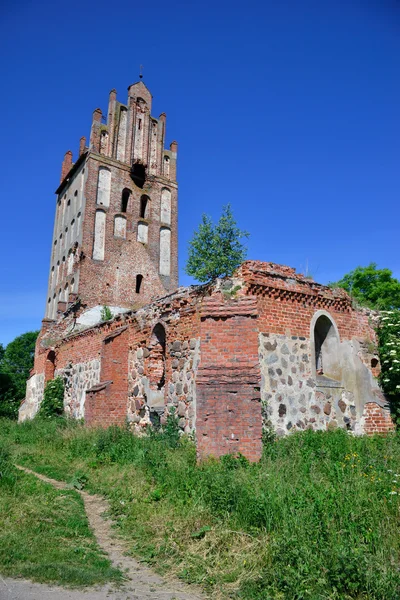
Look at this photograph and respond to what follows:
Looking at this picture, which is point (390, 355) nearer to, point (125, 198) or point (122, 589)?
point (122, 589)

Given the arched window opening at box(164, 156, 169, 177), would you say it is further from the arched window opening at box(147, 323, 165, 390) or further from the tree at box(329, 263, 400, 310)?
the arched window opening at box(147, 323, 165, 390)

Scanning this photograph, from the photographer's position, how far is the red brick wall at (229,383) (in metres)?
7.62

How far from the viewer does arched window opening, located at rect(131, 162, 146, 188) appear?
3071cm

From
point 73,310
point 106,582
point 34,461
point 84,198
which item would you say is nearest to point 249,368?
point 106,582

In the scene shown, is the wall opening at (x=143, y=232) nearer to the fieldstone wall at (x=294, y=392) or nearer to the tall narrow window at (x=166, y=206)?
the tall narrow window at (x=166, y=206)

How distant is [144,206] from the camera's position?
1243 inches

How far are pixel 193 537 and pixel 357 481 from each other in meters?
2.20

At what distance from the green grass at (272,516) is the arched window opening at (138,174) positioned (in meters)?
25.3

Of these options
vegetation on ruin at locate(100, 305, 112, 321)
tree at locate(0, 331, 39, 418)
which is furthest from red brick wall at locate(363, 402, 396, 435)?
→ tree at locate(0, 331, 39, 418)

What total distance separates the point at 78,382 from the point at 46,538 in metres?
12.2

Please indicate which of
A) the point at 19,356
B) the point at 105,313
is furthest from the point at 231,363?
the point at 19,356

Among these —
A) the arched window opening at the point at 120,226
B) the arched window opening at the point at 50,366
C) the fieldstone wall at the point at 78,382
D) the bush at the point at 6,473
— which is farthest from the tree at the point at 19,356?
the bush at the point at 6,473

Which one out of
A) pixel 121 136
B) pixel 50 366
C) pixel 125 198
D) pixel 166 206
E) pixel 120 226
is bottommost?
pixel 50 366

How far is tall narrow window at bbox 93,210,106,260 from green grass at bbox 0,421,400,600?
21.2 meters
